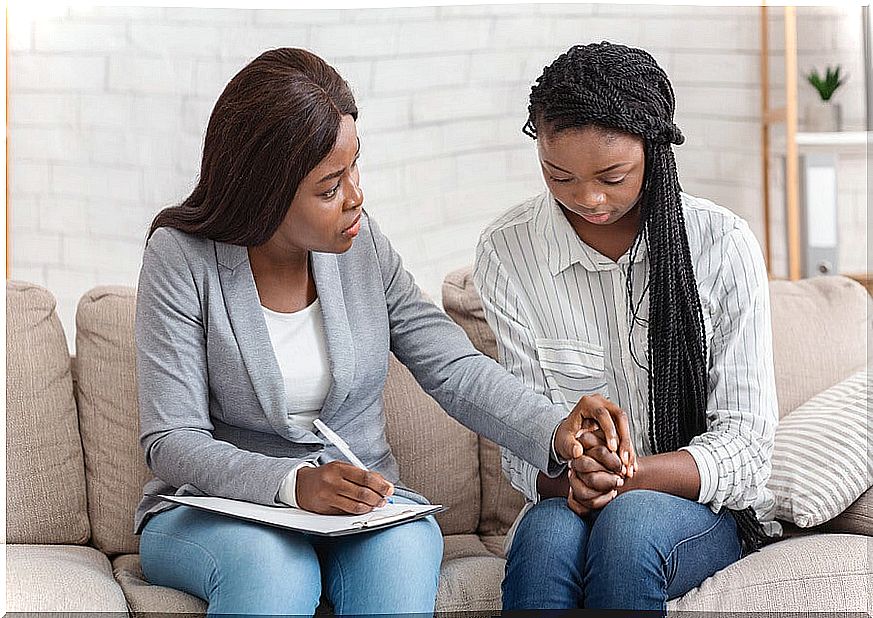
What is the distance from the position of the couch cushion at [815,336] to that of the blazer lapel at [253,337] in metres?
0.83

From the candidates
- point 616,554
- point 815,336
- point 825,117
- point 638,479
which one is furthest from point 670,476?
point 825,117

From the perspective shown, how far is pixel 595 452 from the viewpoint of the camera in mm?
1316

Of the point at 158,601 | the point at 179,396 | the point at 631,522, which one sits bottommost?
the point at 158,601

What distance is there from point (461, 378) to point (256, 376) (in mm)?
274

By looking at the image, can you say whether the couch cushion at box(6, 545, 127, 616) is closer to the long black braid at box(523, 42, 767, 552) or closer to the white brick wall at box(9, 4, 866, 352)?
the long black braid at box(523, 42, 767, 552)

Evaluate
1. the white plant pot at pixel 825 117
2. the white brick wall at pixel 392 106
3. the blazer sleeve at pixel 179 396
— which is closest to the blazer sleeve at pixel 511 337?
the blazer sleeve at pixel 179 396

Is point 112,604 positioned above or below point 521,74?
below

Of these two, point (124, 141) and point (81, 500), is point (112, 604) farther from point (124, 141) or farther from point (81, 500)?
point (124, 141)

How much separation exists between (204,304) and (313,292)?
6.0 inches

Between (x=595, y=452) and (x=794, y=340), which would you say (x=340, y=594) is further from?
(x=794, y=340)

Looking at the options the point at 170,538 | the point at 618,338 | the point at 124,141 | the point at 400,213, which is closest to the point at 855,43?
the point at 400,213

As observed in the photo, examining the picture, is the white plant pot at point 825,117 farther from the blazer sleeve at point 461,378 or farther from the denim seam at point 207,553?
the denim seam at point 207,553

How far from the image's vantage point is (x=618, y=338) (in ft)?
4.86

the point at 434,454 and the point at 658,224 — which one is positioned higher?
the point at 658,224
